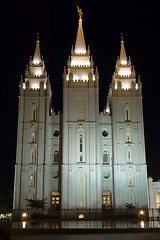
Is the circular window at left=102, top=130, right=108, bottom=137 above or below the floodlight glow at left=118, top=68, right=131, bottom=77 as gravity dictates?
below

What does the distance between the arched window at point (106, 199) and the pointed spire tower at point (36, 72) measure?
73.4 ft

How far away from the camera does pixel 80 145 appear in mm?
53906

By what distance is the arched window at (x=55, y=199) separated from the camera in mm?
53397

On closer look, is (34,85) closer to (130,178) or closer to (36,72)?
(36,72)

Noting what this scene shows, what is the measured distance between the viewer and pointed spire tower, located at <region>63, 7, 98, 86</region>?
56906 millimetres

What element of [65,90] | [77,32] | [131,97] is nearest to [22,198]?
[65,90]

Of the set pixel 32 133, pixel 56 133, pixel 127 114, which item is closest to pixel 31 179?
pixel 32 133

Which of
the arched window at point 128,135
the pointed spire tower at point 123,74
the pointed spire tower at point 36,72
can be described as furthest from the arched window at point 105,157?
the pointed spire tower at point 36,72

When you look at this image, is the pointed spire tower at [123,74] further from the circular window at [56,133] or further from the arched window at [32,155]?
the arched window at [32,155]

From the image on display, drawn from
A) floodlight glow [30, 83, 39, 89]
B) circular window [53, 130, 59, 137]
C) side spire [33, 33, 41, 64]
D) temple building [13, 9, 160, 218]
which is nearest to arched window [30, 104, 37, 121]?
temple building [13, 9, 160, 218]

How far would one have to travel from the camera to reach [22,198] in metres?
51.6

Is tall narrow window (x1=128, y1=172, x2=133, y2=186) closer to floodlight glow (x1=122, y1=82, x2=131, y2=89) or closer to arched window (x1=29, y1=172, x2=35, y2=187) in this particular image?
arched window (x1=29, y1=172, x2=35, y2=187)

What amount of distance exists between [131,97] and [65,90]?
38.8 ft

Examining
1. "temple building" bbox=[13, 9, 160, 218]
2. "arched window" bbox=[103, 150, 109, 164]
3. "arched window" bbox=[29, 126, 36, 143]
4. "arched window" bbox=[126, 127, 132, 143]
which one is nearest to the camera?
"temple building" bbox=[13, 9, 160, 218]
